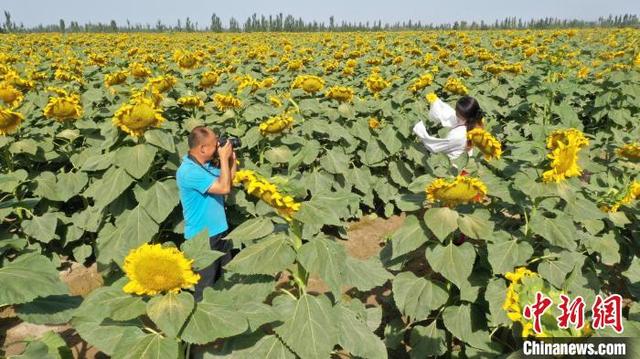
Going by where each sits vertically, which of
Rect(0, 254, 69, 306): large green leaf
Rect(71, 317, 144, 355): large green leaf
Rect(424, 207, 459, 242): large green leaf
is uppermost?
Rect(0, 254, 69, 306): large green leaf

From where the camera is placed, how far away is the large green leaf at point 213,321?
1.64 m

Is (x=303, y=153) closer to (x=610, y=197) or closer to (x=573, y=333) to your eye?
Answer: (x=573, y=333)

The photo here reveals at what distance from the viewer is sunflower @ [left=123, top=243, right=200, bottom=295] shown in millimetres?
1705

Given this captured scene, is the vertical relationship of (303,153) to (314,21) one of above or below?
below

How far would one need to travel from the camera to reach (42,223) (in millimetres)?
4219

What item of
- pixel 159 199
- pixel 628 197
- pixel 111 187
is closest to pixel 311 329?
pixel 159 199

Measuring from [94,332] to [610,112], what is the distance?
25.1 feet

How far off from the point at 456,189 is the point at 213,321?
141cm

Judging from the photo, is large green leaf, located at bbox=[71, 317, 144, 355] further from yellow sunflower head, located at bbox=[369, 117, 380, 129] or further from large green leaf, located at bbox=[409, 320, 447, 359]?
yellow sunflower head, located at bbox=[369, 117, 380, 129]

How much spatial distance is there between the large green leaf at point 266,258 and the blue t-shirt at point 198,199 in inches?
59.0

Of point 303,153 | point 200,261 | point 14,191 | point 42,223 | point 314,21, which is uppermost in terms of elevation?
point 314,21

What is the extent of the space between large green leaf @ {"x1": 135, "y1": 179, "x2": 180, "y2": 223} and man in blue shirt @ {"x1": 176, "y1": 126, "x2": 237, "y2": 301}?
0.10 meters

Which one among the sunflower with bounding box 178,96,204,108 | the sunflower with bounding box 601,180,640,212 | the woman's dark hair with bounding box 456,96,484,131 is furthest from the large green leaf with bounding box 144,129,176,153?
the sunflower with bounding box 601,180,640,212

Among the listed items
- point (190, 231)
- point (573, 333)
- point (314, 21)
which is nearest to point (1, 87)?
point (190, 231)
